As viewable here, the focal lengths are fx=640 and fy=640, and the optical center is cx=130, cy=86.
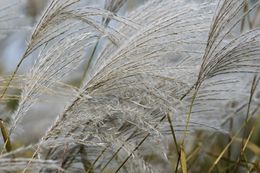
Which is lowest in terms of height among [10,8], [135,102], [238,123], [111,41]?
[238,123]

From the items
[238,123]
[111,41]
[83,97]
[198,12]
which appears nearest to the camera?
[83,97]

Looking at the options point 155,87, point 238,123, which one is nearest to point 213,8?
point 155,87

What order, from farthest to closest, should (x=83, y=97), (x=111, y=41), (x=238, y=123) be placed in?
(x=238, y=123)
(x=111, y=41)
(x=83, y=97)

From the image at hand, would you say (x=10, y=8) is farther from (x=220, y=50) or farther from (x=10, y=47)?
(x=10, y=47)

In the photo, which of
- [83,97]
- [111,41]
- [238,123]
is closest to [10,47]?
[238,123]

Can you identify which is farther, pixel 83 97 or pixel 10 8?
pixel 10 8

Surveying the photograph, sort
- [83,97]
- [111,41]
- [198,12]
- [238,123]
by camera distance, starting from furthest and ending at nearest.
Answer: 1. [238,123]
2. [111,41]
3. [198,12]
4. [83,97]

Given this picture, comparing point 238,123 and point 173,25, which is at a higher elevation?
point 173,25

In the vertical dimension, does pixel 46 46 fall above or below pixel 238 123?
above

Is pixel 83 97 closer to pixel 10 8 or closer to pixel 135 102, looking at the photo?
pixel 135 102
